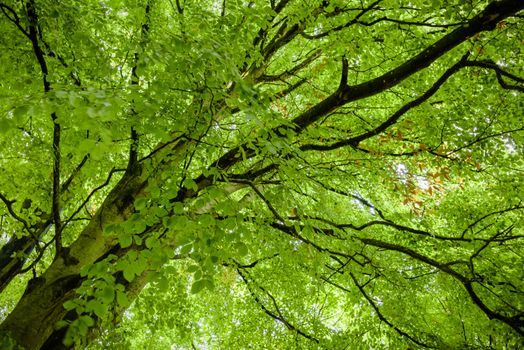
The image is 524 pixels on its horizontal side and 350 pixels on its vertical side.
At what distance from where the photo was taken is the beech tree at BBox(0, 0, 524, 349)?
224cm

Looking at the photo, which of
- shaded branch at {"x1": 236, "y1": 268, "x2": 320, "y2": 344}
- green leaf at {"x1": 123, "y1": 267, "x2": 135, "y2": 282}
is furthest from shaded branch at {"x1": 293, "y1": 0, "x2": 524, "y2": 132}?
shaded branch at {"x1": 236, "y1": 268, "x2": 320, "y2": 344}

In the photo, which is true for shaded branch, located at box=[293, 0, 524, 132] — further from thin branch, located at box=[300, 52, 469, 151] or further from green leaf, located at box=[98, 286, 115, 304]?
green leaf, located at box=[98, 286, 115, 304]

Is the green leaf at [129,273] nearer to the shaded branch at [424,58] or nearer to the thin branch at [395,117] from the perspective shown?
the shaded branch at [424,58]

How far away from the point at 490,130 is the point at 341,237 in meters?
2.39

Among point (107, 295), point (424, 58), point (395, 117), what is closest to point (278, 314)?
point (395, 117)

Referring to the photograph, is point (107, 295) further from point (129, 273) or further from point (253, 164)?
point (253, 164)

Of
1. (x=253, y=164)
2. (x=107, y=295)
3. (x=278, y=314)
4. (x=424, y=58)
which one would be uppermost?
(x=424, y=58)

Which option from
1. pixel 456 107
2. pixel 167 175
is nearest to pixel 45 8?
pixel 167 175

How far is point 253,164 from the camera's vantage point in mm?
4770

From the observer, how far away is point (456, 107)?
16.3 ft

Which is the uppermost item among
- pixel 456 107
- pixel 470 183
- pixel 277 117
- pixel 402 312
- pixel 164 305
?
pixel 470 183

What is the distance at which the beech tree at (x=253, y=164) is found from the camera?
2242 millimetres

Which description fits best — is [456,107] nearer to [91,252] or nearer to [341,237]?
[341,237]

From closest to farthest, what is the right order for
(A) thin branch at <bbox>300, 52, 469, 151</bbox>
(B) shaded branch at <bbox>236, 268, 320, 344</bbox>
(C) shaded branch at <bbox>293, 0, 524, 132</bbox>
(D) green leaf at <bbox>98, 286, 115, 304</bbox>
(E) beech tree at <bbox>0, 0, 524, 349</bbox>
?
(D) green leaf at <bbox>98, 286, 115, 304</bbox>, (E) beech tree at <bbox>0, 0, 524, 349</bbox>, (C) shaded branch at <bbox>293, 0, 524, 132</bbox>, (A) thin branch at <bbox>300, 52, 469, 151</bbox>, (B) shaded branch at <bbox>236, 268, 320, 344</bbox>
